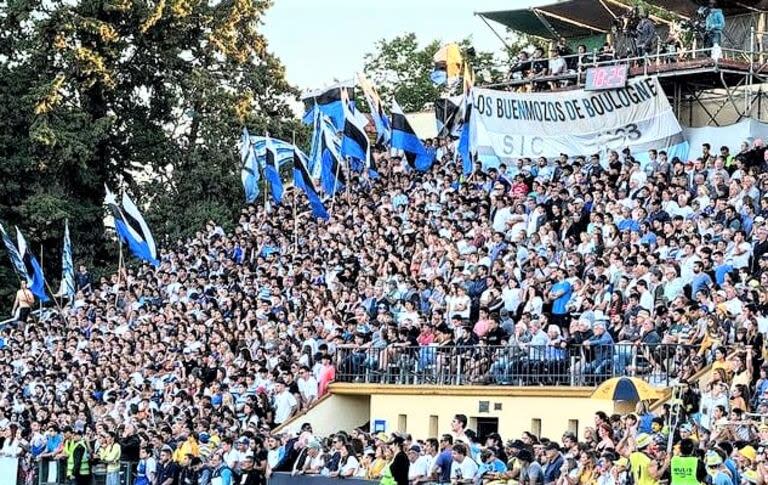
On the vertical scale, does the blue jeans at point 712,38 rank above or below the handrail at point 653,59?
above

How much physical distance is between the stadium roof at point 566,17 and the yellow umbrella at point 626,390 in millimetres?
17451

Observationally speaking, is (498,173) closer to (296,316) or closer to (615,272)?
(296,316)

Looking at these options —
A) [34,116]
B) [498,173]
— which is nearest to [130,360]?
[498,173]

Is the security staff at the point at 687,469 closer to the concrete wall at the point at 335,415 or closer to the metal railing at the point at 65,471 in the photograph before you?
the concrete wall at the point at 335,415

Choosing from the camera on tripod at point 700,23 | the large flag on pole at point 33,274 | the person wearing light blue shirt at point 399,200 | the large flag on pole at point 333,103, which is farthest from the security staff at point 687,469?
the large flag on pole at point 33,274

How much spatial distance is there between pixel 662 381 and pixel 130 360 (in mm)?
14569

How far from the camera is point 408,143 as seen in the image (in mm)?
41344

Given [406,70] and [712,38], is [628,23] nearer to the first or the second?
[712,38]

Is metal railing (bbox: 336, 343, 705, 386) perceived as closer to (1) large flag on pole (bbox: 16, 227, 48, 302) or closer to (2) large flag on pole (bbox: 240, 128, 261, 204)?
(2) large flag on pole (bbox: 240, 128, 261, 204)

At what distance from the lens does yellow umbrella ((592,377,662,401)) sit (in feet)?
89.9

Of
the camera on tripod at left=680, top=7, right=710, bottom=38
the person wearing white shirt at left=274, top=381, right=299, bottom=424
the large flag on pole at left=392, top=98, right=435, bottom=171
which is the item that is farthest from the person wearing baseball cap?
the large flag on pole at left=392, top=98, right=435, bottom=171

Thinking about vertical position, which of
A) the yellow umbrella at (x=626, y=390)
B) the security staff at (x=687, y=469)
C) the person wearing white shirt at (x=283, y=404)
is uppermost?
the person wearing white shirt at (x=283, y=404)

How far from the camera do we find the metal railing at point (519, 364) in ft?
91.2

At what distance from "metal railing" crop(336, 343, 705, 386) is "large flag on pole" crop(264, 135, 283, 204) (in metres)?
10.4
